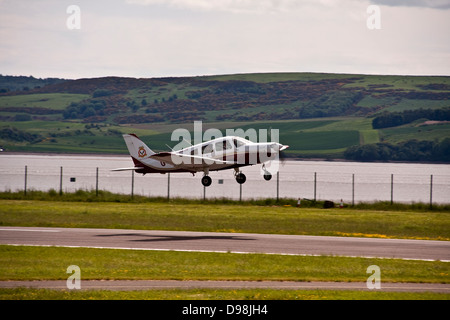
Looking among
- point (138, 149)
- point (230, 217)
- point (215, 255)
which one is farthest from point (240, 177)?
point (215, 255)

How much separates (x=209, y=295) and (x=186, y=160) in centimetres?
2231

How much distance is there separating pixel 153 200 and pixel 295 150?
146 meters

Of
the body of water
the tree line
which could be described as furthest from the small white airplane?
the tree line

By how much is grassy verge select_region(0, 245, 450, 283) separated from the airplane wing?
13.2 m

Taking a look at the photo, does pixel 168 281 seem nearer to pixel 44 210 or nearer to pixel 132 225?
pixel 132 225

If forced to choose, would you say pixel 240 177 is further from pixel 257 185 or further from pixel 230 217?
pixel 257 185

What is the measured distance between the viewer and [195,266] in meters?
24.2

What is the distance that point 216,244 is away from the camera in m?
30.5

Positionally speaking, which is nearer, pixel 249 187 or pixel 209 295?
pixel 209 295

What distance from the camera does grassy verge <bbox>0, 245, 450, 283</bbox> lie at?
22.3 meters

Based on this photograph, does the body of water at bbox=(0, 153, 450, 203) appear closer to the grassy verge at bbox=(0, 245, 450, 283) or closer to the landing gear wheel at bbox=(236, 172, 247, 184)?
the landing gear wheel at bbox=(236, 172, 247, 184)

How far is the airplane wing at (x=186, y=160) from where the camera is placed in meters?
40.2

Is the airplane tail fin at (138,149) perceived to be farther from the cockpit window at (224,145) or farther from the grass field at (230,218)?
the cockpit window at (224,145)
